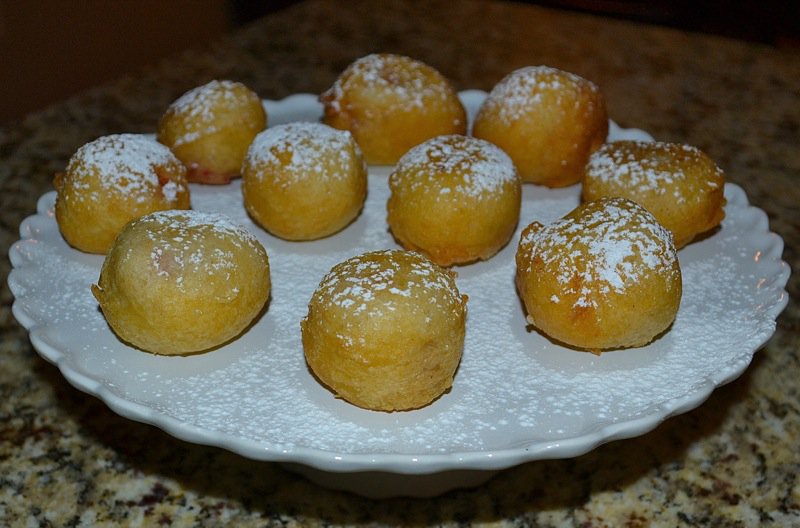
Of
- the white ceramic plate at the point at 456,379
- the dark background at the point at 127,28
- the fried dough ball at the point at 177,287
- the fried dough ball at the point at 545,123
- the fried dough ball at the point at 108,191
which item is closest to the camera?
the white ceramic plate at the point at 456,379

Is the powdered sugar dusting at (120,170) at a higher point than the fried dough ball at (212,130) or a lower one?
higher

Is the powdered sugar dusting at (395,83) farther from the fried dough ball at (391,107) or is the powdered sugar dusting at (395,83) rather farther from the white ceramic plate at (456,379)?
the white ceramic plate at (456,379)

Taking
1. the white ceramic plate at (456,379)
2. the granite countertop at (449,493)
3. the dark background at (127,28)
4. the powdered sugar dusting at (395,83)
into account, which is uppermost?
the powdered sugar dusting at (395,83)

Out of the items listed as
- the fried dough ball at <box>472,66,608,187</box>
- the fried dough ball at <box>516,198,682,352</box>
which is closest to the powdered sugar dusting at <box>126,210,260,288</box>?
the fried dough ball at <box>516,198,682,352</box>

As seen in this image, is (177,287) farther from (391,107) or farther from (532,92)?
(532,92)

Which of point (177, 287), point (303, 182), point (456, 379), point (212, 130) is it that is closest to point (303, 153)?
point (303, 182)

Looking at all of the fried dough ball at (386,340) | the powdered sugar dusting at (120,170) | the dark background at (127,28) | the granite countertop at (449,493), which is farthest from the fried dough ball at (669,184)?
the dark background at (127,28)

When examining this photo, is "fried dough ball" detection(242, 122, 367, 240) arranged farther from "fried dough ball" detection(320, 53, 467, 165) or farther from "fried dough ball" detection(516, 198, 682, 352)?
"fried dough ball" detection(516, 198, 682, 352)
